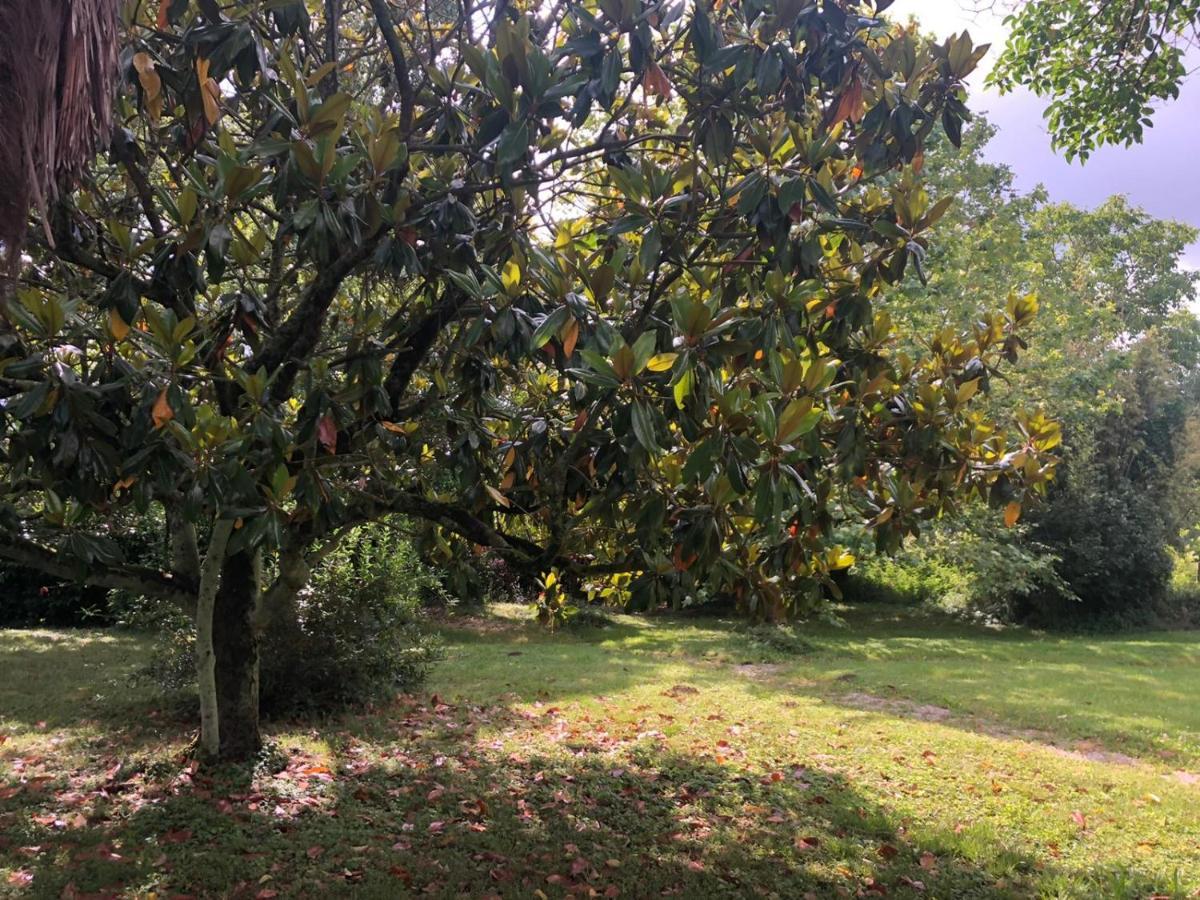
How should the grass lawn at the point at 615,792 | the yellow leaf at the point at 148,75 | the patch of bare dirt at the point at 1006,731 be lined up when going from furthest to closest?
the patch of bare dirt at the point at 1006,731, the grass lawn at the point at 615,792, the yellow leaf at the point at 148,75

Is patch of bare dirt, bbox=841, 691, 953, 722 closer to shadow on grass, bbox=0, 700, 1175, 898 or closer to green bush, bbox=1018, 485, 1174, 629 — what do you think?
shadow on grass, bbox=0, 700, 1175, 898

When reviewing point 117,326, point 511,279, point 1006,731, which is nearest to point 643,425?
point 511,279

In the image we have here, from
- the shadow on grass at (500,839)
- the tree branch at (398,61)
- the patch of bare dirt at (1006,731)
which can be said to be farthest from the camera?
the patch of bare dirt at (1006,731)

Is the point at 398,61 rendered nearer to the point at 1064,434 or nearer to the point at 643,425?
the point at 643,425

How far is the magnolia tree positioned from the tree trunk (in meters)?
0.04

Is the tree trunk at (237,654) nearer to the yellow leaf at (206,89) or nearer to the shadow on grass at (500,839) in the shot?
the shadow on grass at (500,839)

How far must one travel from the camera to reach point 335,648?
741 cm

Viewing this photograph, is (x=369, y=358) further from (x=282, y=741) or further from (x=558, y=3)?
(x=282, y=741)

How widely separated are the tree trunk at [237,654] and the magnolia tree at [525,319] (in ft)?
0.13

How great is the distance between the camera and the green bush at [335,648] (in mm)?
7156

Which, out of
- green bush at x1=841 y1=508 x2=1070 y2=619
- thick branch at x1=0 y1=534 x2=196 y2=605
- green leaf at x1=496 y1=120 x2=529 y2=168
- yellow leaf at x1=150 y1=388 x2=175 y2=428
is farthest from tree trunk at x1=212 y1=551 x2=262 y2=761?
green bush at x1=841 y1=508 x2=1070 y2=619

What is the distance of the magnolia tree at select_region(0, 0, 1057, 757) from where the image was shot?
9.90ft

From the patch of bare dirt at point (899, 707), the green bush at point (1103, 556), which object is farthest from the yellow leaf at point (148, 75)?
the green bush at point (1103, 556)

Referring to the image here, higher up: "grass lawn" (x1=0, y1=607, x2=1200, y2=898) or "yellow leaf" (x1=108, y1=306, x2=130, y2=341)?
"yellow leaf" (x1=108, y1=306, x2=130, y2=341)
